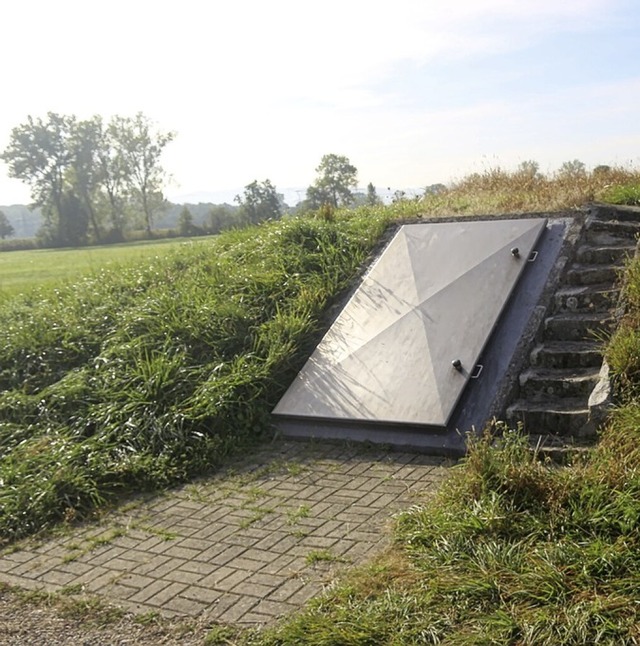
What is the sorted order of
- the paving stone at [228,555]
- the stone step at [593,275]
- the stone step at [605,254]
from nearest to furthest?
the paving stone at [228,555], the stone step at [593,275], the stone step at [605,254]

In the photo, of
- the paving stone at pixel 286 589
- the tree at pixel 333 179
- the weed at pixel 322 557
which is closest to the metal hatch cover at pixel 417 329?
the weed at pixel 322 557

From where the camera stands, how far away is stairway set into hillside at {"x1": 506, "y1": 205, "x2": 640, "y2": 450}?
564 centimetres

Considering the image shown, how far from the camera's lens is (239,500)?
543cm

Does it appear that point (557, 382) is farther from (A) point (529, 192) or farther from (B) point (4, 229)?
(B) point (4, 229)

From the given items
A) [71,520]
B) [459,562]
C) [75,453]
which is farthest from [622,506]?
[75,453]

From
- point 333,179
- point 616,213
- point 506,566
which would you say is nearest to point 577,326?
point 616,213

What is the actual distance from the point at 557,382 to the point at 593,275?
1.45 meters

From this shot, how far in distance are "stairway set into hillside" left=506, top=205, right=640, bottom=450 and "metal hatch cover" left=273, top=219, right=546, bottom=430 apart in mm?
450

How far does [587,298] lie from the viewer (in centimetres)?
665

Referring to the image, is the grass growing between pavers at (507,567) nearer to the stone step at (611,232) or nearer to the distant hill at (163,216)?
the stone step at (611,232)

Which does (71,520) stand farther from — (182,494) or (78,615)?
(78,615)

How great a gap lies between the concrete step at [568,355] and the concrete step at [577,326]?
0.08 metres

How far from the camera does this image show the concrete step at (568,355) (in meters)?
6.07

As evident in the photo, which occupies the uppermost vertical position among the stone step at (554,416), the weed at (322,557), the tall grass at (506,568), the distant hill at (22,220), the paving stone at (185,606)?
the distant hill at (22,220)
